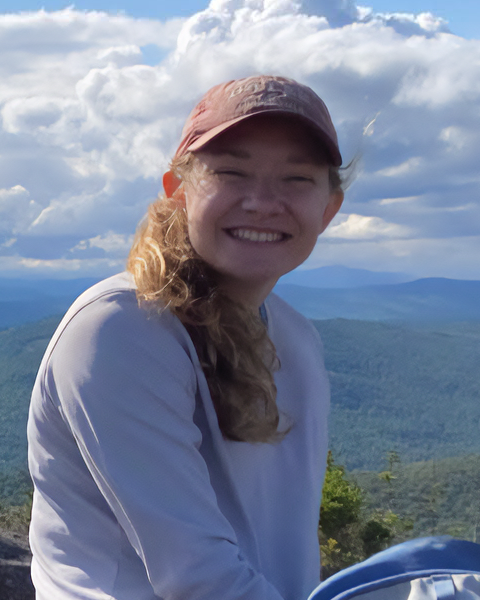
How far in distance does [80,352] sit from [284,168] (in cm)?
56

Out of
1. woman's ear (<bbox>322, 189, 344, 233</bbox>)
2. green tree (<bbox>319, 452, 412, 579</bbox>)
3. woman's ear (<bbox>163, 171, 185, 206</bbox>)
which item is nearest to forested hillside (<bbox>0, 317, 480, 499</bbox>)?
green tree (<bbox>319, 452, 412, 579</bbox>)

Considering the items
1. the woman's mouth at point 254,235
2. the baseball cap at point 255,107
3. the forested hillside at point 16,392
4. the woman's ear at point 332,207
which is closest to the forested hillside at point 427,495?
the forested hillside at point 16,392

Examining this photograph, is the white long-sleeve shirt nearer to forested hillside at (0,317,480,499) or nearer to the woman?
the woman

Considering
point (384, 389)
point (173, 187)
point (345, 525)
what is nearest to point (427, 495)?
point (345, 525)

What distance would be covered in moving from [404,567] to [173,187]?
0.97 metres

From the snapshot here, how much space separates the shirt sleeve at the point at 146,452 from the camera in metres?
1.10

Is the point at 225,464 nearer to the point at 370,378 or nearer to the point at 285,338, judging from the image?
the point at 285,338

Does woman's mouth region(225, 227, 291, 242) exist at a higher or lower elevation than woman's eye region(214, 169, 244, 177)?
lower

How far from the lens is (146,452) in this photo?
3.65 feet

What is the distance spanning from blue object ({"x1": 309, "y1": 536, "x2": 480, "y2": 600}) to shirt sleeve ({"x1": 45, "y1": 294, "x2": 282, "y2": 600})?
0.31 metres

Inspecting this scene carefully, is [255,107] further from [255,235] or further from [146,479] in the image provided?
[146,479]

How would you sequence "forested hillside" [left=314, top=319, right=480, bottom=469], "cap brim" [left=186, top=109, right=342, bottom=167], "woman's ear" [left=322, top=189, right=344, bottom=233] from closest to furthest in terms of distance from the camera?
"cap brim" [left=186, top=109, right=342, bottom=167], "woman's ear" [left=322, top=189, right=344, bottom=233], "forested hillside" [left=314, top=319, right=480, bottom=469]

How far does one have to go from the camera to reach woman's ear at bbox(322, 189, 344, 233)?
61.9 inches

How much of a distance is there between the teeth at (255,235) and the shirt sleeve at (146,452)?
31 centimetres
